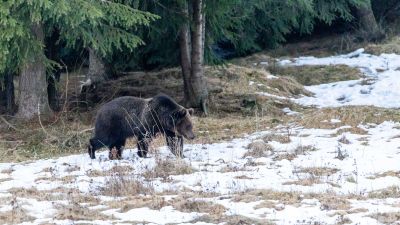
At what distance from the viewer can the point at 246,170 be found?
1200cm

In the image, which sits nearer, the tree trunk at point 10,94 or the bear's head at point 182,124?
the bear's head at point 182,124

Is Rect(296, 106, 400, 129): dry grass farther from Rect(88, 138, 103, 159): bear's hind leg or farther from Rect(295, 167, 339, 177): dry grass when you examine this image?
Rect(88, 138, 103, 159): bear's hind leg

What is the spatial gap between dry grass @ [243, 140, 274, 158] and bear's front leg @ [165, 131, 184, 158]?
43.2 inches

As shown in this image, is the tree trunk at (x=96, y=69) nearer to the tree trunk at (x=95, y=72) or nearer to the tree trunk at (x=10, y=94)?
the tree trunk at (x=95, y=72)

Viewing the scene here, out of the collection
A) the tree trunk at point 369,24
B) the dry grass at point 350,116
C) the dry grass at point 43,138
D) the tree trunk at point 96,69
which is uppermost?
the tree trunk at point 369,24

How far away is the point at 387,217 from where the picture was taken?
8836 mm

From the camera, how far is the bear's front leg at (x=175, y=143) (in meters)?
13.0

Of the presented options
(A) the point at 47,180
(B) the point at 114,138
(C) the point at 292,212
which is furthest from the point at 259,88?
(C) the point at 292,212

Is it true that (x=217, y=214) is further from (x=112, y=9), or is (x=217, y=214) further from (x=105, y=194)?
(x=112, y=9)

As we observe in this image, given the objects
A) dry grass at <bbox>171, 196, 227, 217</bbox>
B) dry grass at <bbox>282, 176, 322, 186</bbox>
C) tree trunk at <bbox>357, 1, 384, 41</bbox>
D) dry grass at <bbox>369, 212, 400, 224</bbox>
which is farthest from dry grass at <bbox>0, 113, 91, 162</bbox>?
tree trunk at <bbox>357, 1, 384, 41</bbox>

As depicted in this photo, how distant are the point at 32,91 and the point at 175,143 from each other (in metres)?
4.80

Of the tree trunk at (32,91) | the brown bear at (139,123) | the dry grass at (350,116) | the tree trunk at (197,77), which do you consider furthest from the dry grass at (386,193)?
the tree trunk at (197,77)

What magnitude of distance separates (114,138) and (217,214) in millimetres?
4978

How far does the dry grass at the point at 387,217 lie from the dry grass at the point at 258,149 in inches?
180
